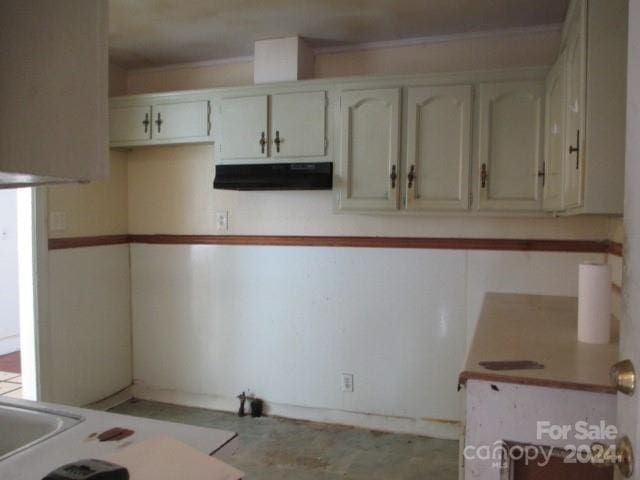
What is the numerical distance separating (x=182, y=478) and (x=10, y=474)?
334 millimetres

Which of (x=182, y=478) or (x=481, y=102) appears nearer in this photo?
(x=182, y=478)

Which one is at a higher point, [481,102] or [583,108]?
[481,102]

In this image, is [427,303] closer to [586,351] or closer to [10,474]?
[586,351]

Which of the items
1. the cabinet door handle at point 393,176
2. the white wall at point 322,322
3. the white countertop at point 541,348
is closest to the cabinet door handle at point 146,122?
the white wall at point 322,322

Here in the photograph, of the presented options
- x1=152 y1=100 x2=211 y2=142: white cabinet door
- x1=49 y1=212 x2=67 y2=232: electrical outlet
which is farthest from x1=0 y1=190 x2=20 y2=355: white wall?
x1=152 y1=100 x2=211 y2=142: white cabinet door

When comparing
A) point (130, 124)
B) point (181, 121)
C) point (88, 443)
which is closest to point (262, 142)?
point (181, 121)

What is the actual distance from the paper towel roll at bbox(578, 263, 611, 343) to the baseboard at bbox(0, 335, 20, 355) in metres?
5.17

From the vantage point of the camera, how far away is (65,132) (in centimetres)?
56

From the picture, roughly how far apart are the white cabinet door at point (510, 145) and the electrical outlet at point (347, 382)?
53.4 inches

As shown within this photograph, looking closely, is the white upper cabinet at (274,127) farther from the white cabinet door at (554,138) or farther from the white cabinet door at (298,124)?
the white cabinet door at (554,138)

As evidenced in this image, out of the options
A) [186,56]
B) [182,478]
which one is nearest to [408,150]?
[186,56]

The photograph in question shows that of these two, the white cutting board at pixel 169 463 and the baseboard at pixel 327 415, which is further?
the baseboard at pixel 327 415

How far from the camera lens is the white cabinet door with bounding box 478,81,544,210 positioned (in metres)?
2.58

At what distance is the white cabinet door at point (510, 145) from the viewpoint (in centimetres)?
258
